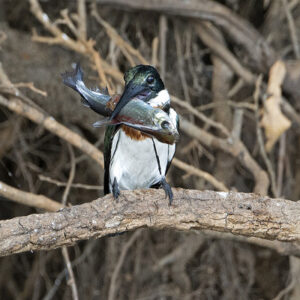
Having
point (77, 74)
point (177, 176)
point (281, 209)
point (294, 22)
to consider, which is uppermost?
point (294, 22)

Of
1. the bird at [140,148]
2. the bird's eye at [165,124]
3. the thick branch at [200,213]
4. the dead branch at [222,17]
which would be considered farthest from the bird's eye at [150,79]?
the dead branch at [222,17]

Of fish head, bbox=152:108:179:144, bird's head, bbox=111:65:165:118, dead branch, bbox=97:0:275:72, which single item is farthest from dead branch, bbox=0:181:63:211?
dead branch, bbox=97:0:275:72

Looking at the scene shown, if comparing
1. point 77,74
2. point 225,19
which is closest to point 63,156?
point 225,19

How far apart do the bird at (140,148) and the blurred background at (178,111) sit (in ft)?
2.20

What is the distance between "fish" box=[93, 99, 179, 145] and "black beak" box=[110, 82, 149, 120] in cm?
1

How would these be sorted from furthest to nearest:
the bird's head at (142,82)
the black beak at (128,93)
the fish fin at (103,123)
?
the bird's head at (142,82)
the black beak at (128,93)
the fish fin at (103,123)

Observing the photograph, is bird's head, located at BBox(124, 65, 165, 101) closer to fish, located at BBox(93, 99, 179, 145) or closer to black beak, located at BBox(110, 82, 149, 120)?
black beak, located at BBox(110, 82, 149, 120)

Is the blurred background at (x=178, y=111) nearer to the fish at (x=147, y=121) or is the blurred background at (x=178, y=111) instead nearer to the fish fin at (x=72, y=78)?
the fish fin at (x=72, y=78)

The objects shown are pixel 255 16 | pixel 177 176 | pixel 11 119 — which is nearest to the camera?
pixel 11 119

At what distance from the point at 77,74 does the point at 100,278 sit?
78.5 inches

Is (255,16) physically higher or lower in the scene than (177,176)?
higher

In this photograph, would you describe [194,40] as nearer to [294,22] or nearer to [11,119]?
[294,22]

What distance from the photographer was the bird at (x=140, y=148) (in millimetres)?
2100

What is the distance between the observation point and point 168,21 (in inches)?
139
